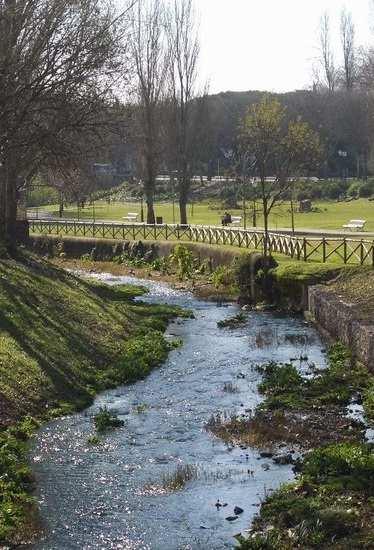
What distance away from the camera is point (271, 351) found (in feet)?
70.0

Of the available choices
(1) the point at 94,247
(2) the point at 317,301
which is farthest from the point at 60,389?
(1) the point at 94,247

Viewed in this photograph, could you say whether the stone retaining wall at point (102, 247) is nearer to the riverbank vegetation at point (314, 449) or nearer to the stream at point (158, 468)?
the stream at point (158, 468)

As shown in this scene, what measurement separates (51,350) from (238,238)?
1983 centimetres

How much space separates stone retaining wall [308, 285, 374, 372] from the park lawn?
17.7 meters

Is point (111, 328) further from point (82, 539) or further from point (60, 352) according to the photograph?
point (82, 539)

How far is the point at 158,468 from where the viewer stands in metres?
12.7

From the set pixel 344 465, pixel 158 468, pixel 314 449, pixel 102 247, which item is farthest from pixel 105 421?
pixel 102 247

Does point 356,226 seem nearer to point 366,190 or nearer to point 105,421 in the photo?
point 366,190

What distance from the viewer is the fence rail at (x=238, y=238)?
29.9 metres

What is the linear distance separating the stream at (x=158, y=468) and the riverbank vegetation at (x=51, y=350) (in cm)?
39

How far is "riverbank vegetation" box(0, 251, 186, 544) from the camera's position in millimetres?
12883

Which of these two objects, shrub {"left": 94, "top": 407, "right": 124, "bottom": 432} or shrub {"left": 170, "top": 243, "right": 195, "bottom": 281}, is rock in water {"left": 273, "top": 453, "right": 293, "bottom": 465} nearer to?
shrub {"left": 94, "top": 407, "right": 124, "bottom": 432}

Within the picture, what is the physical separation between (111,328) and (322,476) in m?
11.8

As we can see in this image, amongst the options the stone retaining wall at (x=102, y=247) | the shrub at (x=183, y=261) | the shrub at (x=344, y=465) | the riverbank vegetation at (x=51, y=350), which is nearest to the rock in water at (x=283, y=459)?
the shrub at (x=344, y=465)
